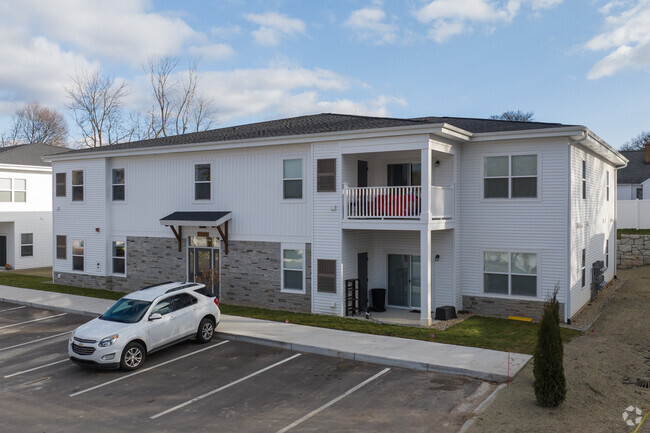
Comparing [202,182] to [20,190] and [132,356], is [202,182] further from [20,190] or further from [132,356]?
[20,190]

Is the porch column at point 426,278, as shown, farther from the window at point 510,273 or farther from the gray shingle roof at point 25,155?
the gray shingle roof at point 25,155

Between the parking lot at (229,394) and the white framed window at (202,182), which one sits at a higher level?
the white framed window at (202,182)

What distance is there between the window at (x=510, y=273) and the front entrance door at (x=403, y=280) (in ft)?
7.47

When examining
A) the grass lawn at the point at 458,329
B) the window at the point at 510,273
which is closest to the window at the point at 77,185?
the grass lawn at the point at 458,329

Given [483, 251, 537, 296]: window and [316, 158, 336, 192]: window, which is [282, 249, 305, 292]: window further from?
[483, 251, 537, 296]: window

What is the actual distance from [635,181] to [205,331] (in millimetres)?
43419

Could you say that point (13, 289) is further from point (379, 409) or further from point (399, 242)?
point (379, 409)

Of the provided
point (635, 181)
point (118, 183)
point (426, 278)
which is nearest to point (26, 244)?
point (118, 183)

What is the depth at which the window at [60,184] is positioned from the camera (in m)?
24.5

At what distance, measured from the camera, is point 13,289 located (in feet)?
75.2

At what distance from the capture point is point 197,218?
19.5 metres

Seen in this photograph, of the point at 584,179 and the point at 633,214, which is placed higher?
the point at 584,179

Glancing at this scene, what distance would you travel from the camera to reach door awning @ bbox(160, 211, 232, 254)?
19000 mm

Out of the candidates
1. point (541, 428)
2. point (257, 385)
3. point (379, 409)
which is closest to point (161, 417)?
point (257, 385)
